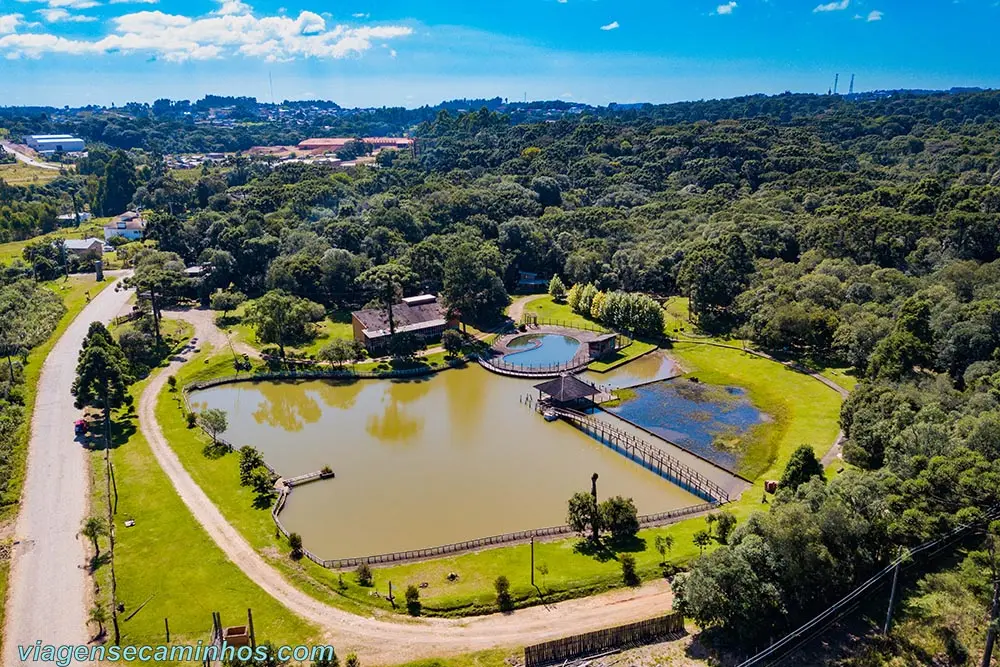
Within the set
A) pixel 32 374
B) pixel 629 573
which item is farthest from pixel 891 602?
pixel 32 374

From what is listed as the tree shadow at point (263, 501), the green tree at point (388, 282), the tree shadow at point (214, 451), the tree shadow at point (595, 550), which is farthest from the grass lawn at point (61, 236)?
the tree shadow at point (595, 550)

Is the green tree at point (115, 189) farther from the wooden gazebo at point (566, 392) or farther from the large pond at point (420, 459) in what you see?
the wooden gazebo at point (566, 392)

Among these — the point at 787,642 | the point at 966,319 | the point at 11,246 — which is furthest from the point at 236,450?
the point at 11,246

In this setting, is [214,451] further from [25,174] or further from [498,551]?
[25,174]

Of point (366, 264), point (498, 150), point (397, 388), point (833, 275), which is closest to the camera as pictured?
point (397, 388)

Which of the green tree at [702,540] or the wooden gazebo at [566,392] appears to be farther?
the wooden gazebo at [566,392]

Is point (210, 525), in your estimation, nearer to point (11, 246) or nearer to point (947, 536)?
point (947, 536)

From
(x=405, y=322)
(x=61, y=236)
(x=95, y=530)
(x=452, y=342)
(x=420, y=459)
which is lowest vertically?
(x=420, y=459)
